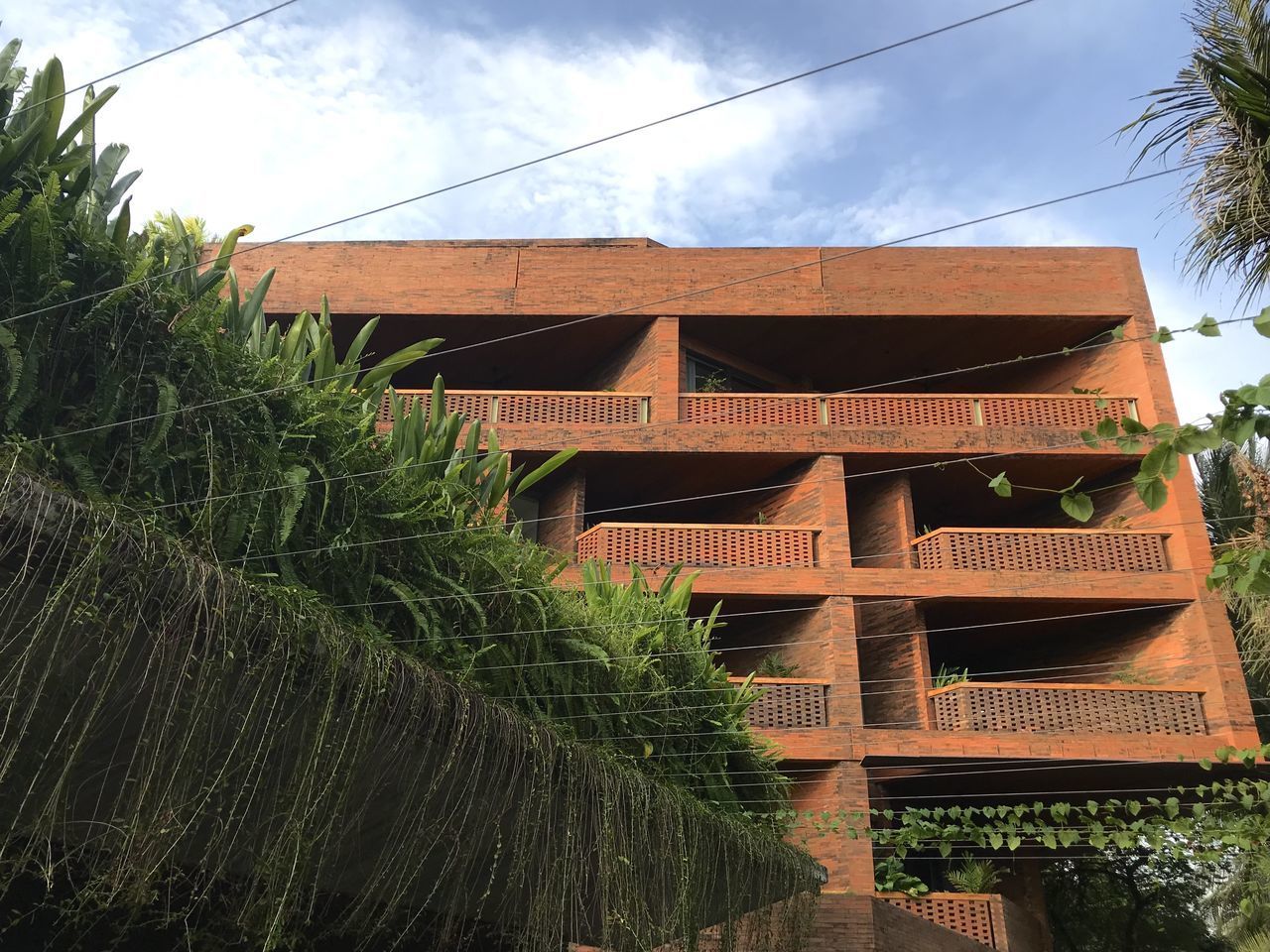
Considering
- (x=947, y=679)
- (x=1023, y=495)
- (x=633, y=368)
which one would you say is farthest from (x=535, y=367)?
(x=947, y=679)

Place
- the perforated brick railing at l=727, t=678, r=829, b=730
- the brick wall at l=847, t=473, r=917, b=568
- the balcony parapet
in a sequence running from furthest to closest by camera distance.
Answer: the balcony parapet → the brick wall at l=847, t=473, r=917, b=568 → the perforated brick railing at l=727, t=678, r=829, b=730

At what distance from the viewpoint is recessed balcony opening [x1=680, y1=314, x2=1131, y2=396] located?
21.2 meters

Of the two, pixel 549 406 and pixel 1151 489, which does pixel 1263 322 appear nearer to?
pixel 1151 489

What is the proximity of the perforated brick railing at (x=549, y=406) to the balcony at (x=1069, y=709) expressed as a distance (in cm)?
722

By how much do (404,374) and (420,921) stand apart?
59.0 ft

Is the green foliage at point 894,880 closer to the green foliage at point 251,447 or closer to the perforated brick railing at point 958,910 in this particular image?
the perforated brick railing at point 958,910

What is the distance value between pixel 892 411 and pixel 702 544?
14.6 feet

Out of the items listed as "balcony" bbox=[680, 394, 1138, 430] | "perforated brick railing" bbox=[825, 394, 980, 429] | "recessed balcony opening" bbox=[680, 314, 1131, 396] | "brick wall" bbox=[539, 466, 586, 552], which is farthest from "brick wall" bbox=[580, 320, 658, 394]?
"perforated brick railing" bbox=[825, 394, 980, 429]

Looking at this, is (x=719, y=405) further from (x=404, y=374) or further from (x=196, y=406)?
(x=196, y=406)

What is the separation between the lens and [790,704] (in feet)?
57.8

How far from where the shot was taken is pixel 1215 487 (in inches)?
845

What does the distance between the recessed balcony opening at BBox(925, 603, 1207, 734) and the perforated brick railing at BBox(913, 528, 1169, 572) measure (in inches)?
29.7

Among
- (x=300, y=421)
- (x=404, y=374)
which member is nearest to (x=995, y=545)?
(x=404, y=374)

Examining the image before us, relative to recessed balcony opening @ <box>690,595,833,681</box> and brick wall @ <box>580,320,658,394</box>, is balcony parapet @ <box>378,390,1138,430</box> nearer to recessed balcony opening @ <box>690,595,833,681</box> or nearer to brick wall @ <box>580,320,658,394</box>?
brick wall @ <box>580,320,658,394</box>
